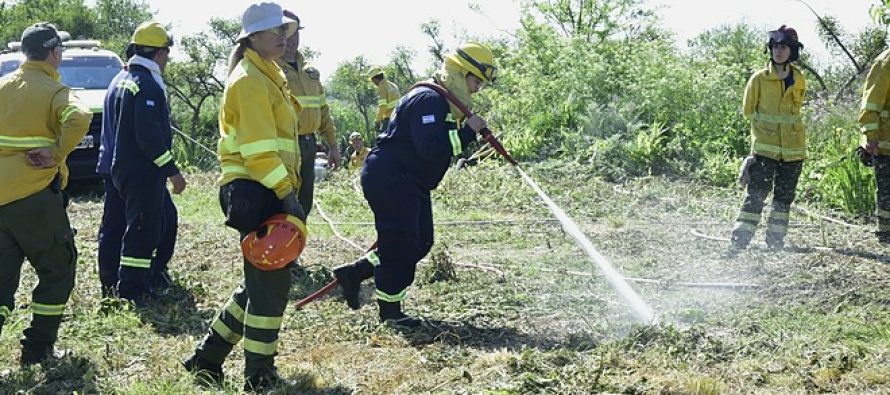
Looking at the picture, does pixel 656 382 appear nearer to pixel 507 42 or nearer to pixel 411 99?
pixel 411 99

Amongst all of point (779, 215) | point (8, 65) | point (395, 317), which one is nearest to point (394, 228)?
point (395, 317)

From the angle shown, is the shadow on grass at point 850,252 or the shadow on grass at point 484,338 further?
the shadow on grass at point 850,252

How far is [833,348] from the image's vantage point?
4953 mm

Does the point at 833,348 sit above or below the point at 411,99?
below

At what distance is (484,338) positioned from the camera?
5.91 metres

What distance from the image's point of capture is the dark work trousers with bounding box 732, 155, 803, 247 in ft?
27.9

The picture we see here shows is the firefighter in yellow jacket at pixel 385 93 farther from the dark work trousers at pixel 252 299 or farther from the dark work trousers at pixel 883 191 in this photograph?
the dark work trousers at pixel 252 299

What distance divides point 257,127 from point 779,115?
548 cm

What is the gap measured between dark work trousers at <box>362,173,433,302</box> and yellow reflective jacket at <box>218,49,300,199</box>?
4.32ft

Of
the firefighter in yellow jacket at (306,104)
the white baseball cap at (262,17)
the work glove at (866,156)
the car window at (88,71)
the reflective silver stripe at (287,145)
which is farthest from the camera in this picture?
the car window at (88,71)

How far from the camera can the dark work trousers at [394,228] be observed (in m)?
6.05

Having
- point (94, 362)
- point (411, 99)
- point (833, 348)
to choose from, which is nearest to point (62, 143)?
point (94, 362)

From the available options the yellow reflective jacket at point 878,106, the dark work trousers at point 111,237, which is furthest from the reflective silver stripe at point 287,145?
the yellow reflective jacket at point 878,106

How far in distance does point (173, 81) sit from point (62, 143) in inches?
1060
